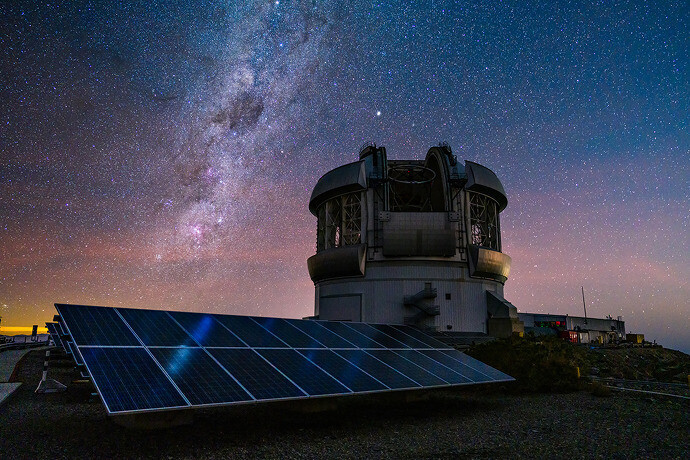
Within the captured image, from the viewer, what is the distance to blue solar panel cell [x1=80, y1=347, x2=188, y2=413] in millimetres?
9011

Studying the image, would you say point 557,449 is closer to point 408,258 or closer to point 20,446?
point 20,446

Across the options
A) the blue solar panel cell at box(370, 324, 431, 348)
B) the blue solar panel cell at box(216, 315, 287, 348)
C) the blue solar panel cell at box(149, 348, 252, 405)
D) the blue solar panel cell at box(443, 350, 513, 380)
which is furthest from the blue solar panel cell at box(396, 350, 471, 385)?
the blue solar panel cell at box(149, 348, 252, 405)

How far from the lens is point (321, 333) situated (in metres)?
17.6

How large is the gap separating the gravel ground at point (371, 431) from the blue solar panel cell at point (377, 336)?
2125 mm

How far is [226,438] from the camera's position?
11.6 metres

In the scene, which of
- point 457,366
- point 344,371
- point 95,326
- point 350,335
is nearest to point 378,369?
point 344,371

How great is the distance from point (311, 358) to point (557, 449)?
7.56 meters

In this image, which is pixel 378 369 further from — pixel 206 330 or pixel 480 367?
pixel 206 330

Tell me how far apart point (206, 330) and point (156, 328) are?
1.61 m

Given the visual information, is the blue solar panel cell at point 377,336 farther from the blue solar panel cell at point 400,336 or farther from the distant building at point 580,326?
the distant building at point 580,326

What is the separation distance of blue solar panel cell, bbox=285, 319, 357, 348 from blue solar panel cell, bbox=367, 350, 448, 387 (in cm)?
123

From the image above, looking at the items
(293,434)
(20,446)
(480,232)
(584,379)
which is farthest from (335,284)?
(20,446)

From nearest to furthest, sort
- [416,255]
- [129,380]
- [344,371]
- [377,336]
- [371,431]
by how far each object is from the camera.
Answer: [129,380] → [371,431] → [344,371] → [377,336] → [416,255]

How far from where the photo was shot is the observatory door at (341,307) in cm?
4422
